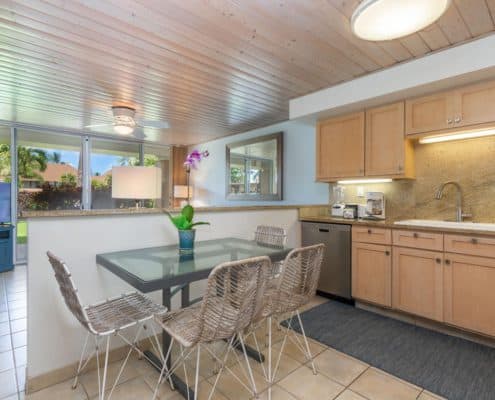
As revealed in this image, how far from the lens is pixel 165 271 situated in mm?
1517

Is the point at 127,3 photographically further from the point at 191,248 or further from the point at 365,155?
the point at 365,155

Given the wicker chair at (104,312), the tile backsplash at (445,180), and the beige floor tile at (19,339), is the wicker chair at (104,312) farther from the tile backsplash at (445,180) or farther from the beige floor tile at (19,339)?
the tile backsplash at (445,180)

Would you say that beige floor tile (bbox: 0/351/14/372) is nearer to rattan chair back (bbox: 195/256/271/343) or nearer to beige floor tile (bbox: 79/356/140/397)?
beige floor tile (bbox: 79/356/140/397)

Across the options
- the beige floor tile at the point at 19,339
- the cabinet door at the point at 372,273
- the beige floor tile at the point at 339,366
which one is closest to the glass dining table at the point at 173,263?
the beige floor tile at the point at 339,366

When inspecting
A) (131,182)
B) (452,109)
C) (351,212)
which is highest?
(452,109)

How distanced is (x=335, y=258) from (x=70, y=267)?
8.22 feet

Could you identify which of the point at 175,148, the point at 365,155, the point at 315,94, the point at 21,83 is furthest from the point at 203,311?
the point at 175,148

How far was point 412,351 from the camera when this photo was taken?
214 centimetres

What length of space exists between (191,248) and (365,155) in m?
2.16

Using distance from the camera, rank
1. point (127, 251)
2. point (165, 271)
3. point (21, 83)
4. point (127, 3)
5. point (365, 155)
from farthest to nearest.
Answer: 1. point (365, 155)
2. point (21, 83)
3. point (127, 251)
4. point (127, 3)
5. point (165, 271)

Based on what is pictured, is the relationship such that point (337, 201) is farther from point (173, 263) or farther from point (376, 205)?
point (173, 263)

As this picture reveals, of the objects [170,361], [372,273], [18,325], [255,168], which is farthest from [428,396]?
[255,168]

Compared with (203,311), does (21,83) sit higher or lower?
higher

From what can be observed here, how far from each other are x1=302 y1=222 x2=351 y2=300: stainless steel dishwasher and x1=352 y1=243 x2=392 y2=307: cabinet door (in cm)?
8
